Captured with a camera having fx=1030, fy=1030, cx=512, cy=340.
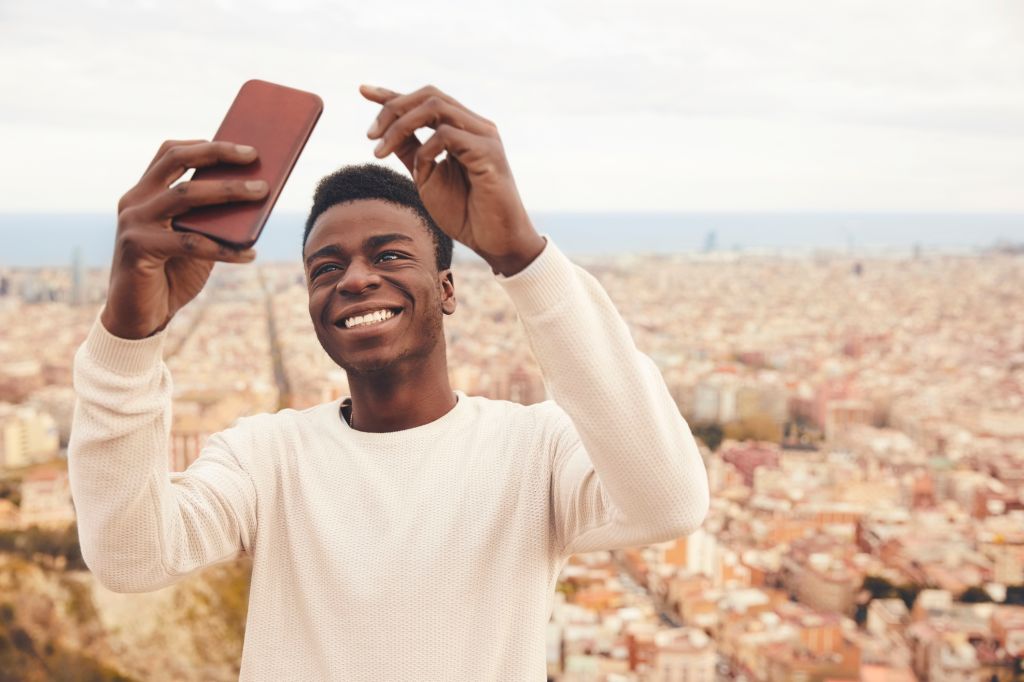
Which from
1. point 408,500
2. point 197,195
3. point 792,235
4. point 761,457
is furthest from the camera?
point 792,235

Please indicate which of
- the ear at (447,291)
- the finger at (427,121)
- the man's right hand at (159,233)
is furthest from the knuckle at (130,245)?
the ear at (447,291)

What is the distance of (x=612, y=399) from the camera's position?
87 centimetres

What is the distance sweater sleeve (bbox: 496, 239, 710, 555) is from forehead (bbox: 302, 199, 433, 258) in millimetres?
317

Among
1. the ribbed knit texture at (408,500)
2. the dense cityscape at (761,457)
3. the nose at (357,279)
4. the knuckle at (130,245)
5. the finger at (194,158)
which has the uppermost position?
the finger at (194,158)

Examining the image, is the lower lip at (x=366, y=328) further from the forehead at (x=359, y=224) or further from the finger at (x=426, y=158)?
the finger at (x=426, y=158)

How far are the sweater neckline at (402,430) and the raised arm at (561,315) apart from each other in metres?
0.26

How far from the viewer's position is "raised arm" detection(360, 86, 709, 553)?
0.86 meters

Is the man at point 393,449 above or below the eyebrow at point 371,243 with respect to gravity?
below

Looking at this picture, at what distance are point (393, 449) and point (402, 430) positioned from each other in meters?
0.04

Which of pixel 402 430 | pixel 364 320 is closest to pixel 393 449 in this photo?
pixel 402 430

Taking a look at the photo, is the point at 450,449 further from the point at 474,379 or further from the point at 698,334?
the point at 698,334

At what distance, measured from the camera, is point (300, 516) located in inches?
42.4

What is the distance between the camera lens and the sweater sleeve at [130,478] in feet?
2.88

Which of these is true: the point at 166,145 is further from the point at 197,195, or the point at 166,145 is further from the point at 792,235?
the point at 792,235
